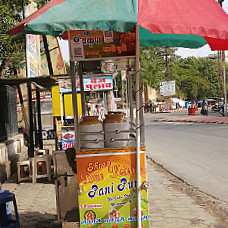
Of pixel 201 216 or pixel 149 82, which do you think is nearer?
pixel 201 216

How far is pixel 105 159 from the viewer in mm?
3768

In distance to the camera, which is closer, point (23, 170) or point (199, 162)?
point (23, 170)

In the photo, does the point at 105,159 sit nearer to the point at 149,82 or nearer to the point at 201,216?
the point at 201,216

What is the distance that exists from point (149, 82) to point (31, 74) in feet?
205

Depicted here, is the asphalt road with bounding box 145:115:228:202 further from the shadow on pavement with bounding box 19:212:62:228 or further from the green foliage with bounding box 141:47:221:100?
the green foliage with bounding box 141:47:221:100

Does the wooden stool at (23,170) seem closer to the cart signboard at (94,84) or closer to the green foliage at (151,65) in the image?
the cart signboard at (94,84)

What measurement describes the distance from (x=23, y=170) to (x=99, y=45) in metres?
5.55

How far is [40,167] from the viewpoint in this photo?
340 inches

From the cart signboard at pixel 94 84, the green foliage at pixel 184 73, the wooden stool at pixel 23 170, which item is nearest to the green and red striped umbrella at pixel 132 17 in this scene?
the wooden stool at pixel 23 170

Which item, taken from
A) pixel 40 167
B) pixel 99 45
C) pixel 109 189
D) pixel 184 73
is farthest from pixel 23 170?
pixel 184 73

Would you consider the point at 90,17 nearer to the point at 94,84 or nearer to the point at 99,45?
the point at 99,45

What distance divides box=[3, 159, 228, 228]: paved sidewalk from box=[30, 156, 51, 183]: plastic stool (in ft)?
0.98

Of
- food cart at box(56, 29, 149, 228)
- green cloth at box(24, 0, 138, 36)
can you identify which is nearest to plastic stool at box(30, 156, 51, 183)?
food cart at box(56, 29, 149, 228)

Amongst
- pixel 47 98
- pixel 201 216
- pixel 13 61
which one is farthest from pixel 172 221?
pixel 47 98
